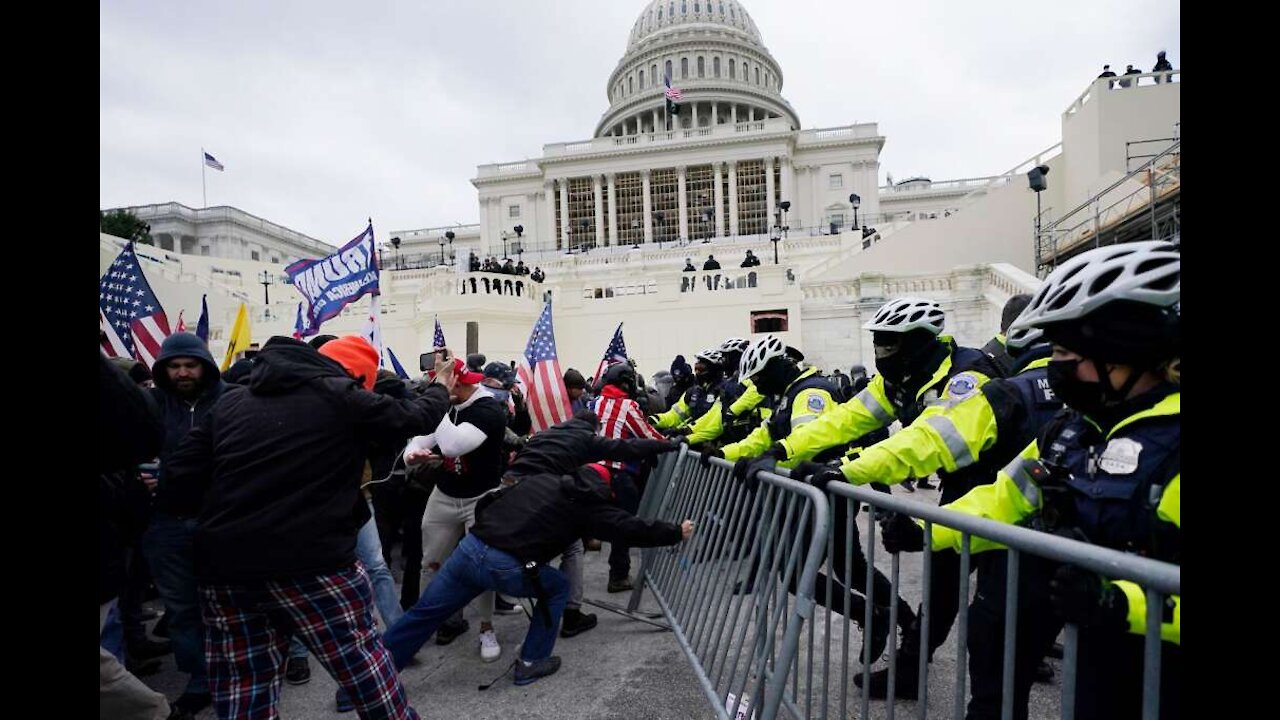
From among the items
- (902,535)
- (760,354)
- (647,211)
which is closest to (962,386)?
(902,535)

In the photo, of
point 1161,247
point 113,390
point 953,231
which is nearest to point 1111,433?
point 1161,247

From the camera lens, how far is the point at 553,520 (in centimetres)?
360

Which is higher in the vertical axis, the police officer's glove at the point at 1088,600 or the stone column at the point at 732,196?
the stone column at the point at 732,196

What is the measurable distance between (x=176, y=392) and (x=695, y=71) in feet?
252

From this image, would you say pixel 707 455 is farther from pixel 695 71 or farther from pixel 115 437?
pixel 695 71

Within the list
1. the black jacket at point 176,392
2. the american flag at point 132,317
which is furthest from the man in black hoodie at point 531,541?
the american flag at point 132,317

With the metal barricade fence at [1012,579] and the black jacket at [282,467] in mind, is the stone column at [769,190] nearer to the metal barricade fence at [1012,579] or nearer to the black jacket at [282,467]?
the black jacket at [282,467]

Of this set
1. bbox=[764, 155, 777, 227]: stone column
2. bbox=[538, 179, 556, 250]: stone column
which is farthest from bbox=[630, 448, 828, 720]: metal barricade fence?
bbox=[538, 179, 556, 250]: stone column

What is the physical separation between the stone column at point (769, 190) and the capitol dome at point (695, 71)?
47.0 ft

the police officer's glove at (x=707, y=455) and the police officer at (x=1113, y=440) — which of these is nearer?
the police officer at (x=1113, y=440)

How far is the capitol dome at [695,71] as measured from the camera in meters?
71.2
